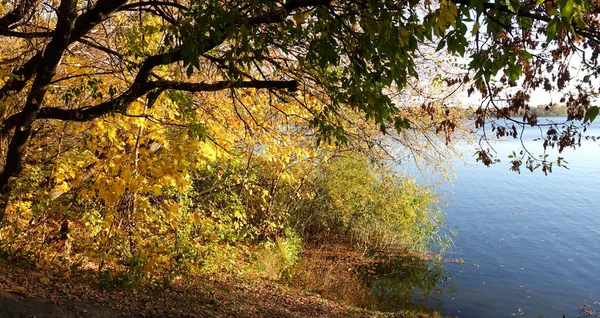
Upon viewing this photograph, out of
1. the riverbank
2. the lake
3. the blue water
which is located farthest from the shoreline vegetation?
the blue water

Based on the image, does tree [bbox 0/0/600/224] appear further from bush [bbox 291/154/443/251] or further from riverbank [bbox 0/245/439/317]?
bush [bbox 291/154/443/251]

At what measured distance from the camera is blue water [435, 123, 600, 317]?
437 inches

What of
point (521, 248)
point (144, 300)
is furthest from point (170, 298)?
point (521, 248)

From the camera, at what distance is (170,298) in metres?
6.20

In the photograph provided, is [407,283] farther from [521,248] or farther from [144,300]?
[144,300]

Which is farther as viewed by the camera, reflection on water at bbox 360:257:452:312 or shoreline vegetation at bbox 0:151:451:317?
reflection on water at bbox 360:257:452:312

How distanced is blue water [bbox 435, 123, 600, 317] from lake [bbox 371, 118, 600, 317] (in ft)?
0.06

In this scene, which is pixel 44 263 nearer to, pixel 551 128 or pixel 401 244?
pixel 551 128

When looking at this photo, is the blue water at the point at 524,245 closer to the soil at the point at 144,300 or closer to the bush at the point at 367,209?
the bush at the point at 367,209

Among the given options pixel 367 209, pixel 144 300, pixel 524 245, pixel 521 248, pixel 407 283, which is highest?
pixel 367 209

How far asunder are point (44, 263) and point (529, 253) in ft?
44.3

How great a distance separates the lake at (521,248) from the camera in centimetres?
1106

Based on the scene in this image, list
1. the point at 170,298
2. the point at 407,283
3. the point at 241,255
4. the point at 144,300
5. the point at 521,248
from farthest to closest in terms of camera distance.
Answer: the point at 521,248 < the point at 407,283 < the point at 241,255 < the point at 170,298 < the point at 144,300

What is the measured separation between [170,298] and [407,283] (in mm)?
7647
